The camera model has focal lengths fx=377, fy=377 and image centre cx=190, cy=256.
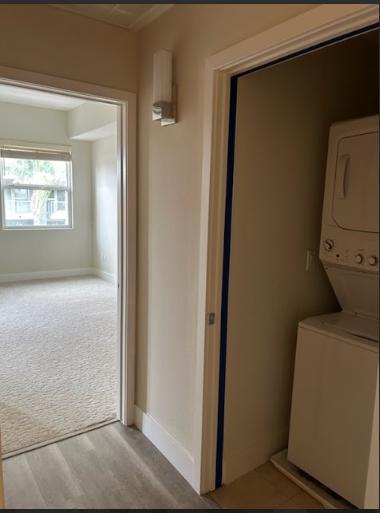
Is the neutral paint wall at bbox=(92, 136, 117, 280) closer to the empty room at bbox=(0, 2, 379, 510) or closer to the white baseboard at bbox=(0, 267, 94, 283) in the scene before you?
the white baseboard at bbox=(0, 267, 94, 283)

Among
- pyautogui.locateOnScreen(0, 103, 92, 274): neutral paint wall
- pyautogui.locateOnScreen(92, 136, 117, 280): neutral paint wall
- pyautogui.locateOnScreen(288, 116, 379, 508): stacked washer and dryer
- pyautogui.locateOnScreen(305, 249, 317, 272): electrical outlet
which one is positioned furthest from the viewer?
pyautogui.locateOnScreen(92, 136, 117, 280): neutral paint wall

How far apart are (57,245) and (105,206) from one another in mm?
1078

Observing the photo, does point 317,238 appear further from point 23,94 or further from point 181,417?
point 23,94

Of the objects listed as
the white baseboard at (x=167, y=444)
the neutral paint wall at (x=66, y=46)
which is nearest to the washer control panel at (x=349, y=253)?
the white baseboard at (x=167, y=444)

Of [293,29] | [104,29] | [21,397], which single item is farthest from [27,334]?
[293,29]

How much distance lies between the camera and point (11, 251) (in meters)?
6.00

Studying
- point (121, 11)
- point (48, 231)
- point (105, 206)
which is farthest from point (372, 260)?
point (48, 231)

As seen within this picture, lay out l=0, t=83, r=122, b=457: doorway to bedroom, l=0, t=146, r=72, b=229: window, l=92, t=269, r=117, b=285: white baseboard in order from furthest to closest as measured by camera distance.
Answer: l=92, t=269, r=117, b=285: white baseboard
l=0, t=146, r=72, b=229: window
l=0, t=83, r=122, b=457: doorway to bedroom

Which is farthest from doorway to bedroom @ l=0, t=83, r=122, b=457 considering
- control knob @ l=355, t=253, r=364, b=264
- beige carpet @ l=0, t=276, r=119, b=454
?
control knob @ l=355, t=253, r=364, b=264

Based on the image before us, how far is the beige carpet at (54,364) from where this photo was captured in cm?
247

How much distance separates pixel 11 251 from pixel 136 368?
14.5ft

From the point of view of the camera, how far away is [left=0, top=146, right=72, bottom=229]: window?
5.89m

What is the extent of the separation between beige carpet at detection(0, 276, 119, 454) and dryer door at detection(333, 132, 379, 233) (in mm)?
1689

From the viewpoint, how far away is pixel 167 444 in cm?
216
